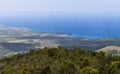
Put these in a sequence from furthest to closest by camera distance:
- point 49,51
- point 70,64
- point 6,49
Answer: point 6,49 → point 49,51 → point 70,64

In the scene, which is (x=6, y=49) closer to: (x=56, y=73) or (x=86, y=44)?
(x=86, y=44)

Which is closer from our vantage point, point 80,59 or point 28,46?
point 80,59

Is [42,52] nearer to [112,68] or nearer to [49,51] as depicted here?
[49,51]

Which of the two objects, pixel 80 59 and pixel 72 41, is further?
pixel 72 41

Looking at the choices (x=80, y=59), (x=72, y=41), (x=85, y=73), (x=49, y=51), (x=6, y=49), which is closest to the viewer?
(x=85, y=73)

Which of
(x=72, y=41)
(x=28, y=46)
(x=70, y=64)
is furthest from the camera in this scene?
(x=72, y=41)

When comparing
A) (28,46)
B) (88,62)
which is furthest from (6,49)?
(88,62)

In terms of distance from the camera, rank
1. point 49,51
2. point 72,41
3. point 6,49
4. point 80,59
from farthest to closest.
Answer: point 72,41, point 6,49, point 49,51, point 80,59

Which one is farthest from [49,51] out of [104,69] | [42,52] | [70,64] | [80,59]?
[104,69]
